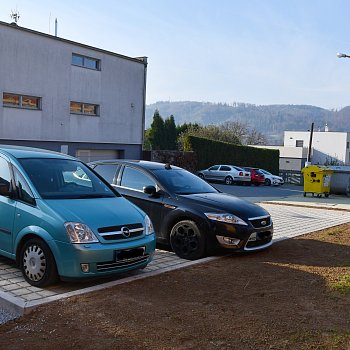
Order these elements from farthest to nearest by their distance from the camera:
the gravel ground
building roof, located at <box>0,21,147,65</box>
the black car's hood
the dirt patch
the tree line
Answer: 1. the tree line
2. building roof, located at <box>0,21,147,65</box>
3. the black car's hood
4. the gravel ground
5. the dirt patch

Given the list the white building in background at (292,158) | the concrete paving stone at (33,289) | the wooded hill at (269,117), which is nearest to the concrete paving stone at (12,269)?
the concrete paving stone at (33,289)

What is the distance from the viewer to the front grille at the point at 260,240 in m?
7.75

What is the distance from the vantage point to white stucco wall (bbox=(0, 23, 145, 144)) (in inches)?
852

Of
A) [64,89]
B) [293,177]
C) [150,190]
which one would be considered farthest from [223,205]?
[293,177]

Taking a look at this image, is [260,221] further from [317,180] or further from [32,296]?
[317,180]

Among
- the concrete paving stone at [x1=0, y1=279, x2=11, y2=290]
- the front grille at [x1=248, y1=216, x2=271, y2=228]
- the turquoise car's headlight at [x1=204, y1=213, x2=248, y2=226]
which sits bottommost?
the concrete paving stone at [x1=0, y1=279, x2=11, y2=290]

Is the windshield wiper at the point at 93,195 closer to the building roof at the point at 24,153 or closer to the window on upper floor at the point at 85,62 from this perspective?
the building roof at the point at 24,153

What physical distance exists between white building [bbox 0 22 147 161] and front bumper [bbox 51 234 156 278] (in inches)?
677

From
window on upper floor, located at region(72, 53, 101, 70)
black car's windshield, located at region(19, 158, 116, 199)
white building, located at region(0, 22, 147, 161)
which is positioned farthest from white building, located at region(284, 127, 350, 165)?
black car's windshield, located at region(19, 158, 116, 199)

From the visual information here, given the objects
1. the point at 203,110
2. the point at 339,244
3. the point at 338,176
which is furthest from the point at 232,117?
the point at 339,244

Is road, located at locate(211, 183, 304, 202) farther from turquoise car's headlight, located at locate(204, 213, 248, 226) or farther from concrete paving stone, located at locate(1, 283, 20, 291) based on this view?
concrete paving stone, located at locate(1, 283, 20, 291)

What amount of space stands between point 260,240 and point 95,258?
10.7 ft

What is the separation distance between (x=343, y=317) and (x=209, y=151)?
33.6 m

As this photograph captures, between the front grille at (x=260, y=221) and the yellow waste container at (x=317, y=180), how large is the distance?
16.3 meters
